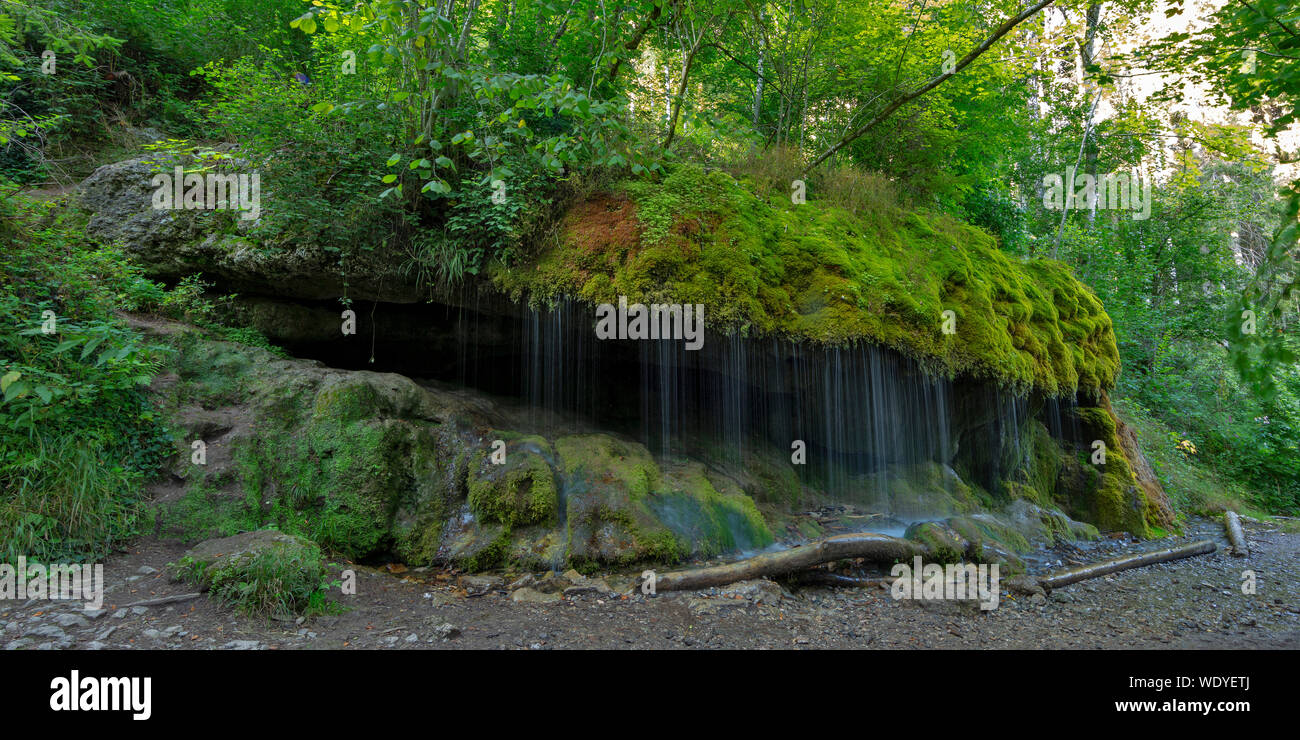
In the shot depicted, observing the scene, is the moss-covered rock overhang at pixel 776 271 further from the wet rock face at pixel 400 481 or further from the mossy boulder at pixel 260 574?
the mossy boulder at pixel 260 574

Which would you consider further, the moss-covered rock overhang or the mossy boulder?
the moss-covered rock overhang

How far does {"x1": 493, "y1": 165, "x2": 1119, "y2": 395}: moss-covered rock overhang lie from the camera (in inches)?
264

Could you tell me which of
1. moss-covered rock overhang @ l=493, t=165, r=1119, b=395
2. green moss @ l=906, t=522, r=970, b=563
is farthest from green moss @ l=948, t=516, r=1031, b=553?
moss-covered rock overhang @ l=493, t=165, r=1119, b=395

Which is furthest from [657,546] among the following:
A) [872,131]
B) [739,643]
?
[872,131]

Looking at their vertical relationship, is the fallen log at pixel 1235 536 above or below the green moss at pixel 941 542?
below

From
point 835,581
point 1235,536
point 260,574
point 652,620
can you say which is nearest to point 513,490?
point 652,620

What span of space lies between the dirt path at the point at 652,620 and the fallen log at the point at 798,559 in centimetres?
16

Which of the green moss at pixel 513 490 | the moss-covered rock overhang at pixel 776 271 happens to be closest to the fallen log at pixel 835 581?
the moss-covered rock overhang at pixel 776 271

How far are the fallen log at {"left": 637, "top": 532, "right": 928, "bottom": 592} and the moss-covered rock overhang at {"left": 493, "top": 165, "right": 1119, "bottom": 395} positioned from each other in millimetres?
2319

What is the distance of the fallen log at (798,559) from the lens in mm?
5488

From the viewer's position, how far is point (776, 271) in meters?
7.07

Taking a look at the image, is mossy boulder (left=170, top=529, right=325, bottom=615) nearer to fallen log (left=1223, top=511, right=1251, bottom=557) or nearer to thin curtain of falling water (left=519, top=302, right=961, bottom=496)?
thin curtain of falling water (left=519, top=302, right=961, bottom=496)

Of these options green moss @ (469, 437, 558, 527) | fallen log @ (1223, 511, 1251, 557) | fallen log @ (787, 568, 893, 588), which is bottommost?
fallen log @ (1223, 511, 1251, 557)

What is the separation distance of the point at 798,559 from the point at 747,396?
9.34 feet
